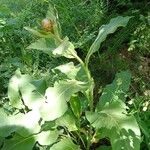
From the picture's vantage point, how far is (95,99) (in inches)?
139

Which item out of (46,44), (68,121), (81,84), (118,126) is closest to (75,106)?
(68,121)

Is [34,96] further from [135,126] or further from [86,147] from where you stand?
[135,126]

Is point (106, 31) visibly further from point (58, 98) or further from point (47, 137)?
point (47, 137)

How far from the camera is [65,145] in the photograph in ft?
9.31

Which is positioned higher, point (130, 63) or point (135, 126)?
point (135, 126)

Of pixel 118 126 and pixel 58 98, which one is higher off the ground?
A: pixel 58 98

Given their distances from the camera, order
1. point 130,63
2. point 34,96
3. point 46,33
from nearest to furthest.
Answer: point 46,33 → point 34,96 → point 130,63

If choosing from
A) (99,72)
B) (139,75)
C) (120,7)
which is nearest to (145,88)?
(139,75)

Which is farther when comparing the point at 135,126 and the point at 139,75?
the point at 139,75

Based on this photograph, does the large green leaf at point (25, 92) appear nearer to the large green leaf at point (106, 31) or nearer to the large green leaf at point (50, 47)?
the large green leaf at point (50, 47)

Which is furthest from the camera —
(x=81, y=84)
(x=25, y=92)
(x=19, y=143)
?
(x=25, y=92)

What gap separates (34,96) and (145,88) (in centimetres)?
94

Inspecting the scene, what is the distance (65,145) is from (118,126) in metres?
0.37

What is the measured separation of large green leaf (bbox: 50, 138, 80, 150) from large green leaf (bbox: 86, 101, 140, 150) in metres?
0.22
